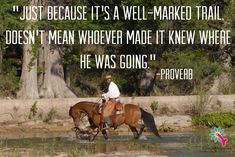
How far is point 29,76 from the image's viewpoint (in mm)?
39969

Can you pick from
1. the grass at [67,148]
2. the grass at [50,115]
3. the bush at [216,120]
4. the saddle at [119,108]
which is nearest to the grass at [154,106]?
the bush at [216,120]

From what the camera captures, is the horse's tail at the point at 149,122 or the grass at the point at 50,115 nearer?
the horse's tail at the point at 149,122

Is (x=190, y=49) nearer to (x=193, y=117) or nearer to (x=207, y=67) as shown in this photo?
(x=207, y=67)

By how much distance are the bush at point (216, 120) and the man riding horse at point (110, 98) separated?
734 centimetres

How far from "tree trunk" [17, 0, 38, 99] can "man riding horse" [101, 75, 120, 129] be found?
11.6 metres

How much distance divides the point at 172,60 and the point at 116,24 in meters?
3.47

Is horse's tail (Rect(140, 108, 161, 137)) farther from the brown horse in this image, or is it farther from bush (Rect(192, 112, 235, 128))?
bush (Rect(192, 112, 235, 128))

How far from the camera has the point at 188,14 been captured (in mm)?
41625

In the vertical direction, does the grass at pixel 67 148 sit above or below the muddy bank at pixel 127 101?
below

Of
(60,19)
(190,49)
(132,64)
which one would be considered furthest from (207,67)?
(60,19)

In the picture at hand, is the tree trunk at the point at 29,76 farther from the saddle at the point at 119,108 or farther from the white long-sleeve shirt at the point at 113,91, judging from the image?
the white long-sleeve shirt at the point at 113,91

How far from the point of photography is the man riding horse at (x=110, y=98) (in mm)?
27812

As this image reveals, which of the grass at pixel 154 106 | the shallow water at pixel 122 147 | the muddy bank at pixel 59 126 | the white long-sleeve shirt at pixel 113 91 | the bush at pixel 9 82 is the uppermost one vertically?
the bush at pixel 9 82

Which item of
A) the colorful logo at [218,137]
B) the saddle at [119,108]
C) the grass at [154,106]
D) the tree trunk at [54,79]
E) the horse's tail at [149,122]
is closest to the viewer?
the colorful logo at [218,137]
